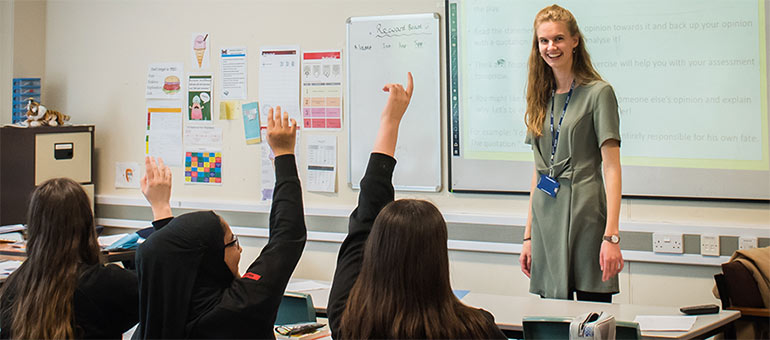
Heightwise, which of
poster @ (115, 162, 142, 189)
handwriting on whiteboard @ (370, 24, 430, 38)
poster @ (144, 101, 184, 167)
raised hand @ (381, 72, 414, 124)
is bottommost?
poster @ (115, 162, 142, 189)

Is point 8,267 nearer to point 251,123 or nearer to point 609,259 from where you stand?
point 251,123

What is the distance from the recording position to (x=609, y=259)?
2.47 m

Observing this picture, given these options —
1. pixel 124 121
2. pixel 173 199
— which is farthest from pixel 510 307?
pixel 124 121

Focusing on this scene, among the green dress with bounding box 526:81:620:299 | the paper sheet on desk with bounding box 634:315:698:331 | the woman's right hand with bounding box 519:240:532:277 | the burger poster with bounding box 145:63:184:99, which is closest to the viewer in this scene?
the paper sheet on desk with bounding box 634:315:698:331

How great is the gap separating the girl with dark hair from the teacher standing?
4.73 ft

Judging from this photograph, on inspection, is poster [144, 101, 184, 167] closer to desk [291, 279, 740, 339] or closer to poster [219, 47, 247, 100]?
poster [219, 47, 247, 100]

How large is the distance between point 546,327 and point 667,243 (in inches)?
66.0

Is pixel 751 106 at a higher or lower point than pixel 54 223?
higher

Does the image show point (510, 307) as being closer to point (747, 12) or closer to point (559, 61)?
point (559, 61)

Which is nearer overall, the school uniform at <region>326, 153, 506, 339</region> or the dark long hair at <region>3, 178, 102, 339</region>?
the school uniform at <region>326, 153, 506, 339</region>

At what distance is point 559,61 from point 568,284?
81 centimetres

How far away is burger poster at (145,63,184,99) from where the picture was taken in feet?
15.6

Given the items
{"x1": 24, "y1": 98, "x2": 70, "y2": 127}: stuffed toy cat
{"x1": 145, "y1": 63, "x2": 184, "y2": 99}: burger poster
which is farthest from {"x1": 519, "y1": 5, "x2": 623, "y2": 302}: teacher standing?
{"x1": 24, "y1": 98, "x2": 70, "y2": 127}: stuffed toy cat

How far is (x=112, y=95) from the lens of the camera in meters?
5.00
